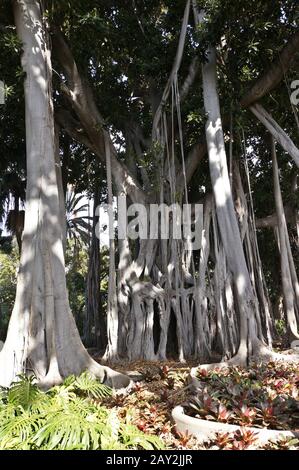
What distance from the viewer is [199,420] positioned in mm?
2590

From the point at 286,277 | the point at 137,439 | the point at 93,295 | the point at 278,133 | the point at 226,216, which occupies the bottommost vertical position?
the point at 137,439

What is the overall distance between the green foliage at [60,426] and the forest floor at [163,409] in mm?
178

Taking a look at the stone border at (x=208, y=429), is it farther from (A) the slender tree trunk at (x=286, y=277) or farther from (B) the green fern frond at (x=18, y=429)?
(A) the slender tree trunk at (x=286, y=277)

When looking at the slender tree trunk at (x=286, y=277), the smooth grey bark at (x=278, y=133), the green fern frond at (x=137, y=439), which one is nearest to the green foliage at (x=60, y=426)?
the green fern frond at (x=137, y=439)

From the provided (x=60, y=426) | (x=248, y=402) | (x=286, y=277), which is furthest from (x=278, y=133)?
Result: (x=60, y=426)

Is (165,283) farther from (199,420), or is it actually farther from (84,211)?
(84,211)

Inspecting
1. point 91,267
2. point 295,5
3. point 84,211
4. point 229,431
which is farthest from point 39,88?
point 84,211

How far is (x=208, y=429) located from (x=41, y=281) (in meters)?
2.30

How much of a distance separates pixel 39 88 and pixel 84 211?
7286 mm

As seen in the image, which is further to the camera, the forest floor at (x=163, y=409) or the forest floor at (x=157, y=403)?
the forest floor at (x=157, y=403)

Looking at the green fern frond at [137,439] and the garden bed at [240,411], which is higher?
the garden bed at [240,411]

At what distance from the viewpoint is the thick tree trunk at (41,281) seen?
3865mm

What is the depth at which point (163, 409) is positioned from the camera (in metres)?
3.25

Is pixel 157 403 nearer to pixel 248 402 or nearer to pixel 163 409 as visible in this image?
pixel 163 409
